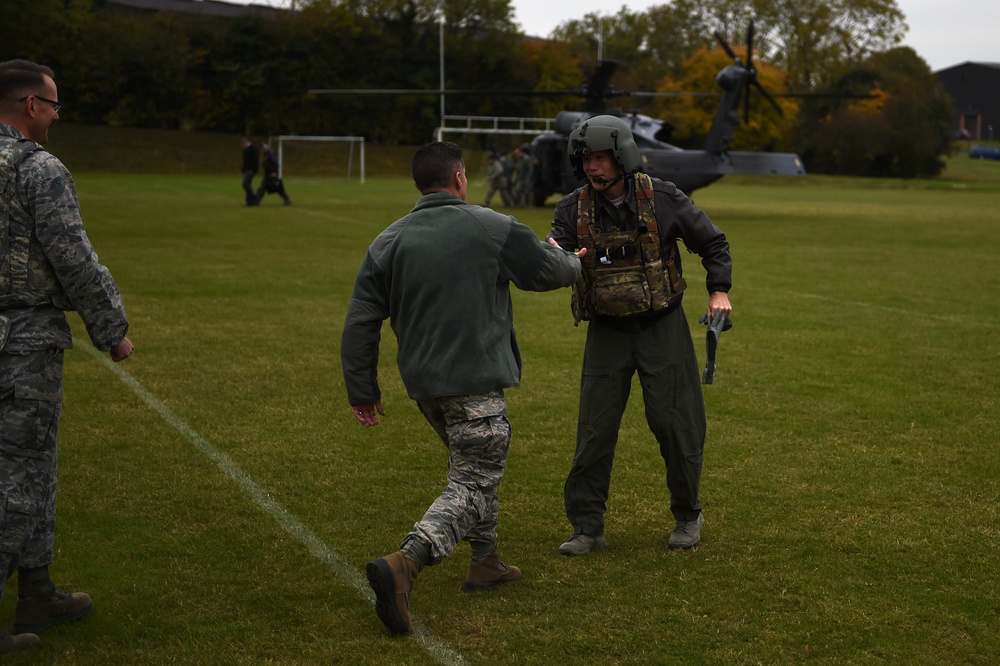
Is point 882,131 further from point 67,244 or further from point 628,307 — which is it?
point 67,244

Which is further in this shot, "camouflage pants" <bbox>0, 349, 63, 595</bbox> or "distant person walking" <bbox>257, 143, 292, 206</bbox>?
"distant person walking" <bbox>257, 143, 292, 206</bbox>

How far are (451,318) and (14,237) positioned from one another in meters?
1.73

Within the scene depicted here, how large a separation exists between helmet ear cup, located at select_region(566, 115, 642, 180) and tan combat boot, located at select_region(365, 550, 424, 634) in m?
2.05

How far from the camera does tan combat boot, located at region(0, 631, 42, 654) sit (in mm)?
4562

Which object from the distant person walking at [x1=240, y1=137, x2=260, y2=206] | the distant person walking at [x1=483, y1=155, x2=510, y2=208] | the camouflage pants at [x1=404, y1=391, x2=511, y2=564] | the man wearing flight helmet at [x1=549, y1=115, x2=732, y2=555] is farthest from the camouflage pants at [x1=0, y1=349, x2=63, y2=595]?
the distant person walking at [x1=483, y1=155, x2=510, y2=208]

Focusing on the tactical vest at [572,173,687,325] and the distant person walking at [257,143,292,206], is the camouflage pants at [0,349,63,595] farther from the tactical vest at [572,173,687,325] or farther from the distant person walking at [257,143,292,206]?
the distant person walking at [257,143,292,206]

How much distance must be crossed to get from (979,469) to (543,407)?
3151mm

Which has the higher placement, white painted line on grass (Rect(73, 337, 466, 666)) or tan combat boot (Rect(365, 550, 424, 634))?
tan combat boot (Rect(365, 550, 424, 634))

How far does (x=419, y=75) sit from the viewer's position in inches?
3317

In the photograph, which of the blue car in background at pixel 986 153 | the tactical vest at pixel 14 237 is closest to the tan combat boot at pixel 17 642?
the tactical vest at pixel 14 237

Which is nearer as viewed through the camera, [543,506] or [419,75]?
[543,506]

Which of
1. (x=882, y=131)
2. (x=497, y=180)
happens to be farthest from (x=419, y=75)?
(x=497, y=180)

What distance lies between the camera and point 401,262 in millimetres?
4773

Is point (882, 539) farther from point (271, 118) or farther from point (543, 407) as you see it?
point (271, 118)
